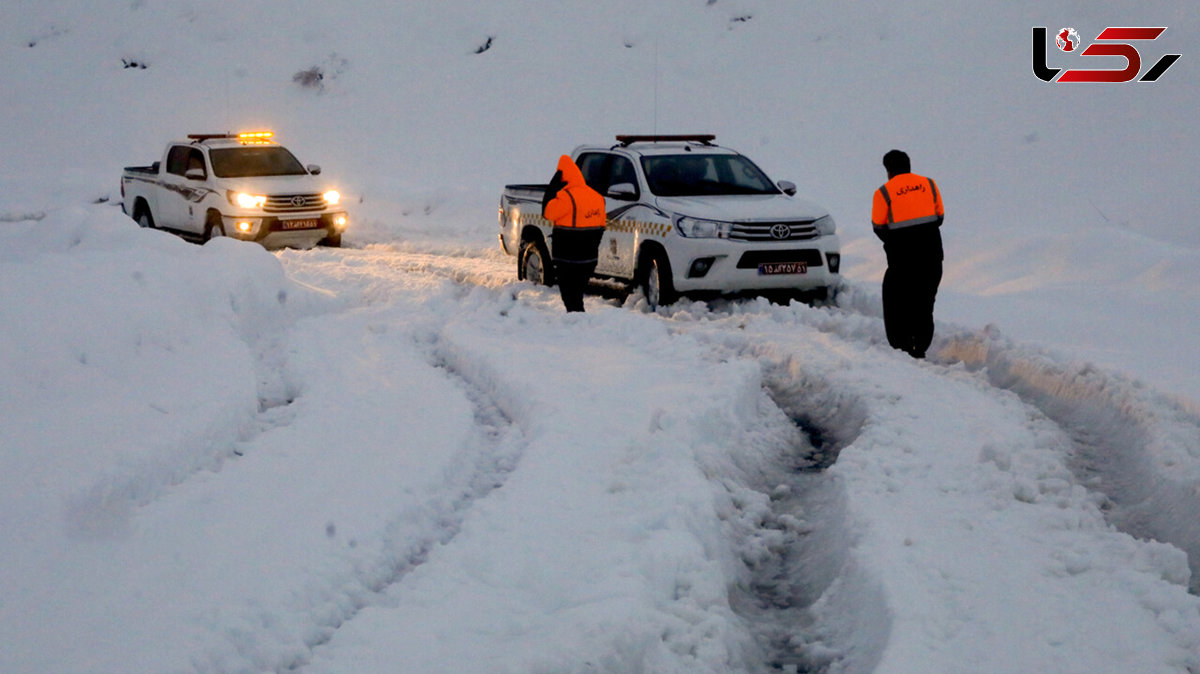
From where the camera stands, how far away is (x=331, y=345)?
851 centimetres

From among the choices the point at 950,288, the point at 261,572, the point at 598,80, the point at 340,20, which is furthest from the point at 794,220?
the point at 340,20

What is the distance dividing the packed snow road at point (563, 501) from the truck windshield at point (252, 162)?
A: 709 cm

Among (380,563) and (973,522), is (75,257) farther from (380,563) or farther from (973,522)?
→ (973,522)

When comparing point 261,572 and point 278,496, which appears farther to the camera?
point 278,496

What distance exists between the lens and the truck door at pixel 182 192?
15000mm

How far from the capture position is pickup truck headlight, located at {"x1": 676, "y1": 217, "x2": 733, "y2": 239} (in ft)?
32.7

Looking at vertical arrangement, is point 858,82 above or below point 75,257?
above

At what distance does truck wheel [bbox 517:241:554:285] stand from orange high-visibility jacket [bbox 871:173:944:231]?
4.37 meters

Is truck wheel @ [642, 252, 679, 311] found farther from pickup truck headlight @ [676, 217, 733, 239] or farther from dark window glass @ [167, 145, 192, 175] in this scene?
dark window glass @ [167, 145, 192, 175]

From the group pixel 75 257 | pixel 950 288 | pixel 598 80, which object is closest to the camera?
pixel 75 257

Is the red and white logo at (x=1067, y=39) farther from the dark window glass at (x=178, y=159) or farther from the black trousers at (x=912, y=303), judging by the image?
the dark window glass at (x=178, y=159)

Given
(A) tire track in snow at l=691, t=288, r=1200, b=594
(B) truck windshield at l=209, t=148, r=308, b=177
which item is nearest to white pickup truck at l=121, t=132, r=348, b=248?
(B) truck windshield at l=209, t=148, r=308, b=177

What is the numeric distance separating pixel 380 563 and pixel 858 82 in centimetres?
2185

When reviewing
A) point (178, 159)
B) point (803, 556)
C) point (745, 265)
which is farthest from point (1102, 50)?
point (803, 556)
